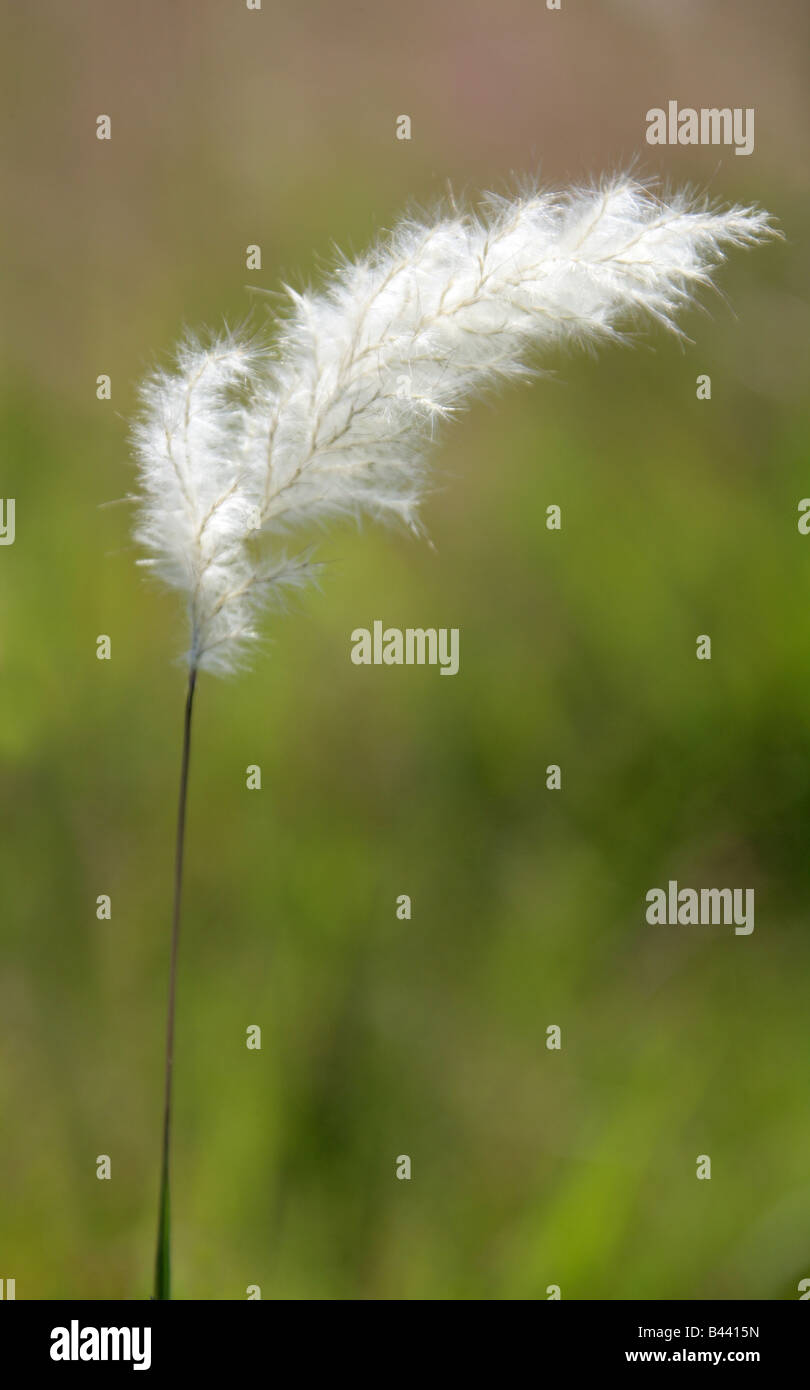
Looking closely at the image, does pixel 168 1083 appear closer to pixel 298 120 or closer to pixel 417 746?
pixel 417 746

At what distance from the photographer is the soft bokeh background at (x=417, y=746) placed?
3.08 feet

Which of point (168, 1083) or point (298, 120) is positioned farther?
point (298, 120)

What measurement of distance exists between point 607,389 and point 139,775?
2.70 feet

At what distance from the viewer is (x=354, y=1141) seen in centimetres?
96

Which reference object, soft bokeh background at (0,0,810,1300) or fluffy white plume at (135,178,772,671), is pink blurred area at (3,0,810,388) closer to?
soft bokeh background at (0,0,810,1300)

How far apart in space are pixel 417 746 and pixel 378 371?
770 millimetres

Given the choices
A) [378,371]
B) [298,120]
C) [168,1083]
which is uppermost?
[298,120]

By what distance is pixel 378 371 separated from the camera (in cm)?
43

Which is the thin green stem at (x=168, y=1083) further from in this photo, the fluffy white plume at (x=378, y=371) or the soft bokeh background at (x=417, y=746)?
the soft bokeh background at (x=417, y=746)

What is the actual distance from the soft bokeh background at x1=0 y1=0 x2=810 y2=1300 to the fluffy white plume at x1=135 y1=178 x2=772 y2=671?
0.64 meters

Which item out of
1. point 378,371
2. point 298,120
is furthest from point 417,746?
point 298,120

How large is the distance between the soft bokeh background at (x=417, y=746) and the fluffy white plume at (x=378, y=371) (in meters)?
0.64

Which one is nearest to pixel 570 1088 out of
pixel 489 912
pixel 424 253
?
pixel 489 912

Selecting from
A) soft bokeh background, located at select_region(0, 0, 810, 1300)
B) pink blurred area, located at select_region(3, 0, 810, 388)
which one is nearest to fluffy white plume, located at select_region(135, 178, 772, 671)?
soft bokeh background, located at select_region(0, 0, 810, 1300)
